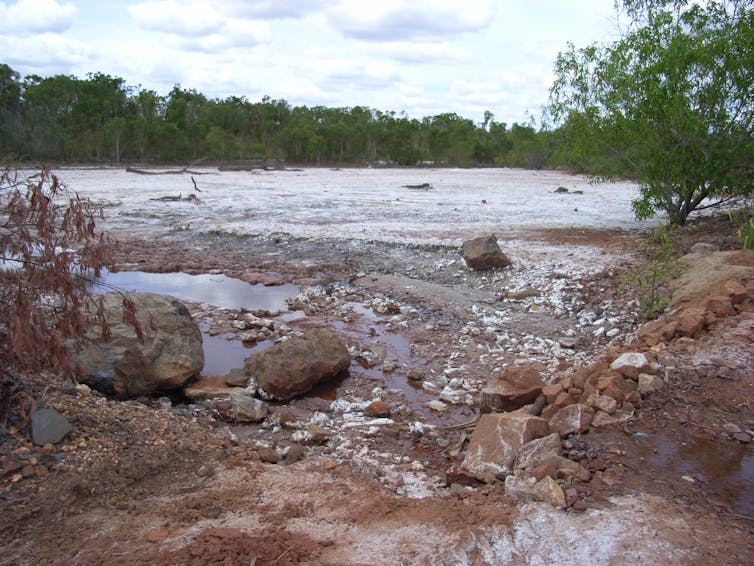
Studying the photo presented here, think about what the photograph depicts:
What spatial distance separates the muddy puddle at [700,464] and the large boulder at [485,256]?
7.72 meters

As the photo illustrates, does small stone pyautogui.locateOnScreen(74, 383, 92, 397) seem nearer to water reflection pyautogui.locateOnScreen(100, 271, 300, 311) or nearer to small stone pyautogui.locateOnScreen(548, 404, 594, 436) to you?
small stone pyautogui.locateOnScreen(548, 404, 594, 436)

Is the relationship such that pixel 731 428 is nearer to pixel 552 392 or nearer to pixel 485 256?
pixel 552 392

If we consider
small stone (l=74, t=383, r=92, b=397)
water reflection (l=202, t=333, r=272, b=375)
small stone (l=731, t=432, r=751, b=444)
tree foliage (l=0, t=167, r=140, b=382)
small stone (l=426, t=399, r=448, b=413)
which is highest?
tree foliage (l=0, t=167, r=140, b=382)

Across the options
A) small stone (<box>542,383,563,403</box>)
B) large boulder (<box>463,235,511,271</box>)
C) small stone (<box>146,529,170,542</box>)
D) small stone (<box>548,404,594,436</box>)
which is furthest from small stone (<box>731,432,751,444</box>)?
large boulder (<box>463,235,511,271</box>)

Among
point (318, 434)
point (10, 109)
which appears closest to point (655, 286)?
point (318, 434)

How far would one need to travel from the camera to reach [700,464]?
4328 mm

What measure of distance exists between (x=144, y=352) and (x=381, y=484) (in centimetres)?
320

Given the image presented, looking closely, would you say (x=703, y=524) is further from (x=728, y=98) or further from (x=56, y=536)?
(x=728, y=98)

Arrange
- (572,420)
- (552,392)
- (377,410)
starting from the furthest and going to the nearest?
(377,410) → (552,392) → (572,420)

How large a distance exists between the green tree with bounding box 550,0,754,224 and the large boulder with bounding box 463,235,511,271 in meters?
5.15

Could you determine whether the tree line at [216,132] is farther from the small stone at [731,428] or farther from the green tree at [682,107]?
the small stone at [731,428]

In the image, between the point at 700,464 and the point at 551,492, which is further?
the point at 700,464

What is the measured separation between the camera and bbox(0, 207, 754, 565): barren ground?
3426mm

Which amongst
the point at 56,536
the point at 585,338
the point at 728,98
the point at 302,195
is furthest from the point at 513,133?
the point at 56,536
